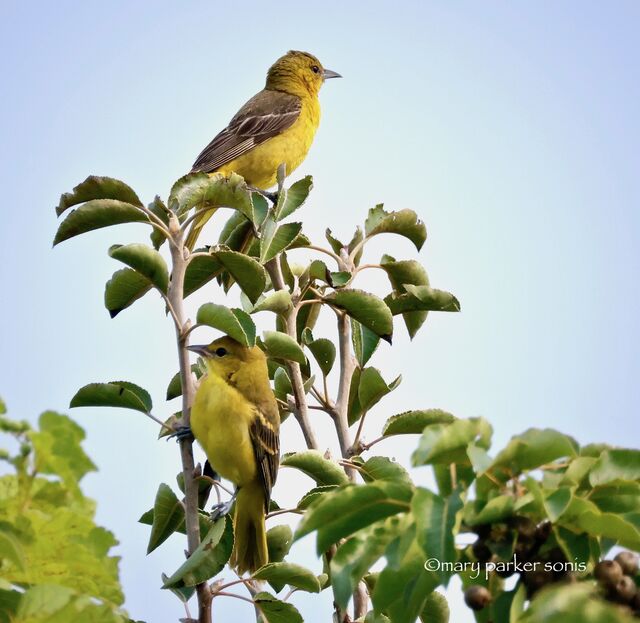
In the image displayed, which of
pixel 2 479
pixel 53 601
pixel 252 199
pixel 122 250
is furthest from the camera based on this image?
pixel 252 199

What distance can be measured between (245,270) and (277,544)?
4.36ft

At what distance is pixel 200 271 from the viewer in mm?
4316

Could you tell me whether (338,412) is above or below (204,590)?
above

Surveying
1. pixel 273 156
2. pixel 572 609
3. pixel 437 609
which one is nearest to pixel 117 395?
pixel 437 609

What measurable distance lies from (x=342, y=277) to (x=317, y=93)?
5358 mm

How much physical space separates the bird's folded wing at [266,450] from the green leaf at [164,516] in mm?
569

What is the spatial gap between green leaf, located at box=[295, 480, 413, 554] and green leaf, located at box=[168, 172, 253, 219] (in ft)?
6.16

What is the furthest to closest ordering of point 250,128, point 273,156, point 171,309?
point 250,128 < point 273,156 < point 171,309

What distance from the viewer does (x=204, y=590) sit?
362cm

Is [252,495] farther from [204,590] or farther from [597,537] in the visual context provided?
[597,537]

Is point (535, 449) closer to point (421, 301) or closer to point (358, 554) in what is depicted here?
point (358, 554)

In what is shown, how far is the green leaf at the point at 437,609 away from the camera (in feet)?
14.0

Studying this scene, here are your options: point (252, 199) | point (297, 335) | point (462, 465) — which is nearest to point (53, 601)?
point (462, 465)

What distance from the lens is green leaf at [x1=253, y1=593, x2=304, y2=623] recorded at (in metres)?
3.85
